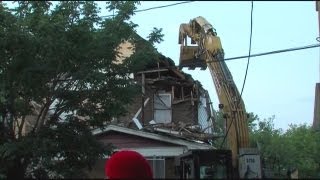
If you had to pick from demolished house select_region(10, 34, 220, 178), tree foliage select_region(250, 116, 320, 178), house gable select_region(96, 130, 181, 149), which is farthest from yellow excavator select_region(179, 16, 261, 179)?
tree foliage select_region(250, 116, 320, 178)

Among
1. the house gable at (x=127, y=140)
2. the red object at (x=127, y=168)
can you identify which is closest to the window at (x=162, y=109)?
the house gable at (x=127, y=140)

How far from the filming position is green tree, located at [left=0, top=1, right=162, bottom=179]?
37.1 ft

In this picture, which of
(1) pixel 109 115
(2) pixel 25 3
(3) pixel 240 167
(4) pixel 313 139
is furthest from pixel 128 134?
(4) pixel 313 139

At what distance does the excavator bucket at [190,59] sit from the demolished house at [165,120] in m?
0.79

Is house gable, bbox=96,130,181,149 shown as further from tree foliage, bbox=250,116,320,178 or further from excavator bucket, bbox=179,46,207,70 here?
tree foliage, bbox=250,116,320,178

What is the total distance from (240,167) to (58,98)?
5.53 m

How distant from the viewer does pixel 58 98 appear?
12.7m

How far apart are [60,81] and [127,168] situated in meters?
8.36

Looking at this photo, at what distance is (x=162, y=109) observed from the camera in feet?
84.8

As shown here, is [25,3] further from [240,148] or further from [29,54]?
[240,148]

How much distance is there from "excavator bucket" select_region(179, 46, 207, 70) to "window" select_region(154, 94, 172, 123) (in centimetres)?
524

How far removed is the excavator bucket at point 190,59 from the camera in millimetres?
19766

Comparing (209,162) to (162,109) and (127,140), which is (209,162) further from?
(162,109)

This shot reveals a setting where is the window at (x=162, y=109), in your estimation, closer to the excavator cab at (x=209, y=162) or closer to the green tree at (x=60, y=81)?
the excavator cab at (x=209, y=162)
